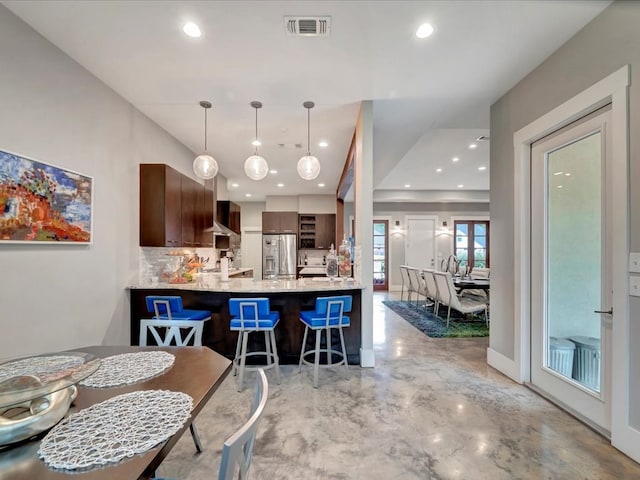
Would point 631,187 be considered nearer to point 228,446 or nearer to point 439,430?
point 439,430

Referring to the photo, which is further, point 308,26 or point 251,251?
point 251,251

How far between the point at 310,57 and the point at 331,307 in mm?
2254

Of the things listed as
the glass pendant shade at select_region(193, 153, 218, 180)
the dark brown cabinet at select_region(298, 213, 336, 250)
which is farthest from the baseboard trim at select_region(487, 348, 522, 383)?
the dark brown cabinet at select_region(298, 213, 336, 250)

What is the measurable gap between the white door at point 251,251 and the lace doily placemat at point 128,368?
27.7 feet

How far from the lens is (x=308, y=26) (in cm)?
224

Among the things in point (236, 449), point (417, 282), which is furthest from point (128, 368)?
point (417, 282)

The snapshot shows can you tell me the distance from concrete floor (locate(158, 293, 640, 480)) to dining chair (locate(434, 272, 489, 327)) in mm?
1831

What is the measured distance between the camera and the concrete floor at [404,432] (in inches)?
71.9

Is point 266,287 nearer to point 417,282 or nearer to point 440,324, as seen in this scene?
point 440,324

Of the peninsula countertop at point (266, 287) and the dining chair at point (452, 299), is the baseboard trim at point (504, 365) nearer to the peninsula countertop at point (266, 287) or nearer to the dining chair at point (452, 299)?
the dining chair at point (452, 299)

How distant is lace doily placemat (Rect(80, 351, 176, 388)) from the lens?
1.30 metres

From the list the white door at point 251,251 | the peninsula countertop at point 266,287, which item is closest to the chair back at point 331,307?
the peninsula countertop at point 266,287

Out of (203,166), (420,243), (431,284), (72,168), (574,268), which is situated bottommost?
(431,284)

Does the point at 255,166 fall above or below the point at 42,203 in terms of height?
above
